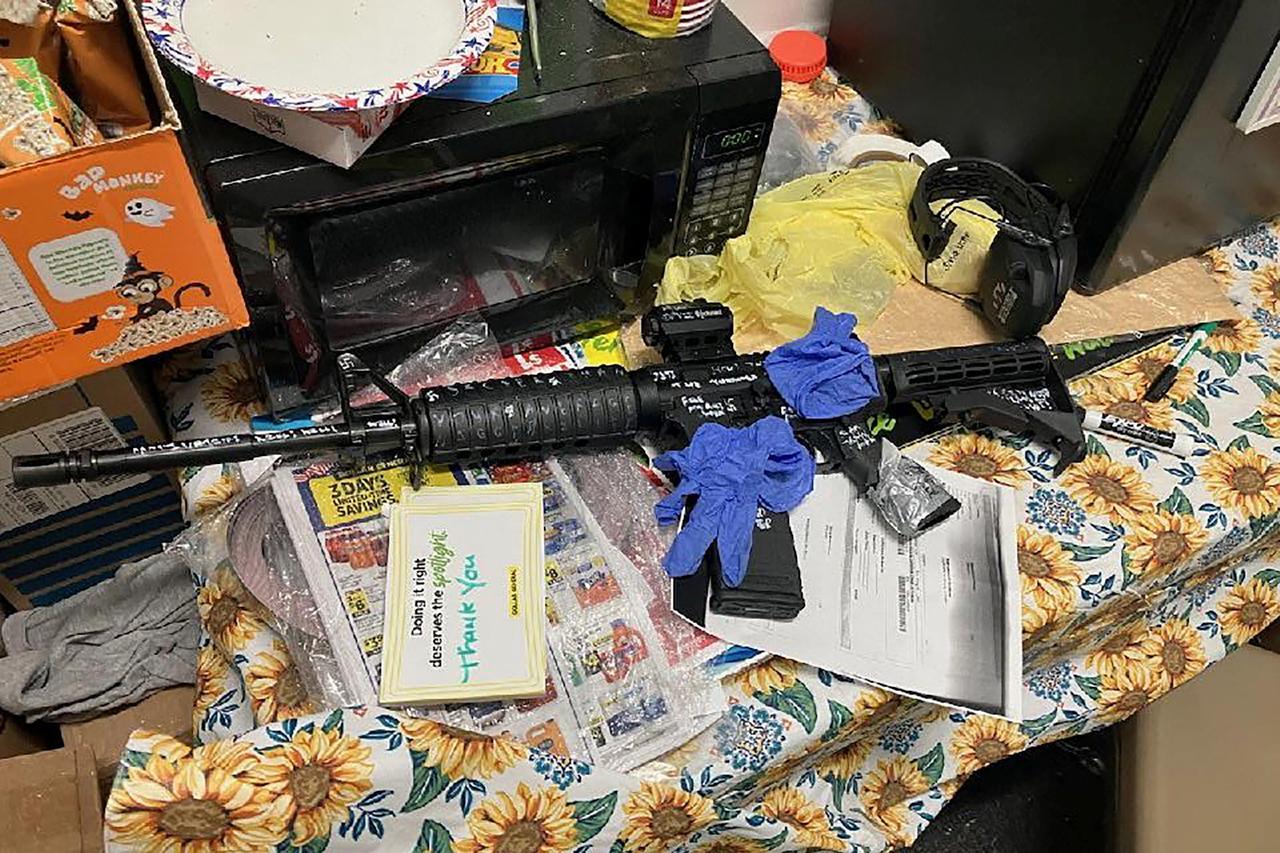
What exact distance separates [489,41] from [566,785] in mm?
490

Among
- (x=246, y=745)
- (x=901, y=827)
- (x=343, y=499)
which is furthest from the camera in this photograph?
(x=901, y=827)

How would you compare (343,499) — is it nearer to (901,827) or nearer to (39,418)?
(39,418)

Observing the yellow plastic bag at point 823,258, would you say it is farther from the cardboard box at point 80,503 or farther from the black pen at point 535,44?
the cardboard box at point 80,503

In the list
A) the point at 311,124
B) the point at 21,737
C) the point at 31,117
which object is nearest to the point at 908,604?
the point at 311,124

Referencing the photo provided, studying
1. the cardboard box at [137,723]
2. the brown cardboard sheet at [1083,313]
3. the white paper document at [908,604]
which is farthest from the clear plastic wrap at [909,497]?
the cardboard box at [137,723]

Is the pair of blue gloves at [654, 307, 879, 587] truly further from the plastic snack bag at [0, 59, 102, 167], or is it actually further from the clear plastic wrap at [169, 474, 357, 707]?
the plastic snack bag at [0, 59, 102, 167]

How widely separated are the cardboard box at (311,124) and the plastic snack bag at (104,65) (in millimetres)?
54

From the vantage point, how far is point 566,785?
2.31 ft

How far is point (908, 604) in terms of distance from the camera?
802mm

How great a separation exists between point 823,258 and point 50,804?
0.78 metres

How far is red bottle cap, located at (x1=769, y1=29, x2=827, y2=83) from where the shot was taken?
1182 mm

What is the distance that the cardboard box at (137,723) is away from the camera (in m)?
0.95

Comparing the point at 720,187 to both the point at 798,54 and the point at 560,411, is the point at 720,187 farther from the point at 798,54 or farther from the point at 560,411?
the point at 798,54

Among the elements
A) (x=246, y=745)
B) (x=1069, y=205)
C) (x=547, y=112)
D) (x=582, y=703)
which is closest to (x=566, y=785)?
(x=582, y=703)
